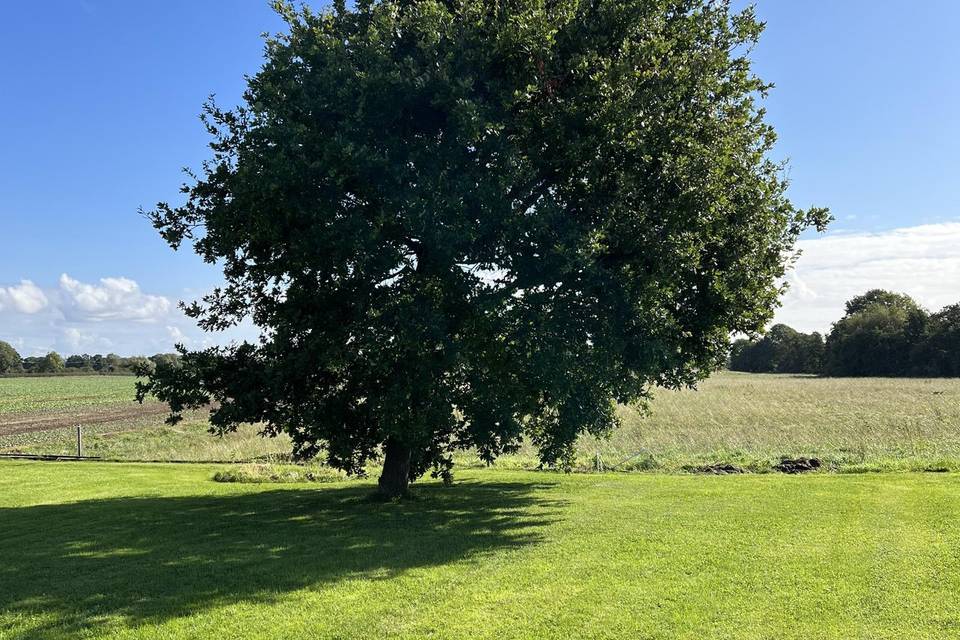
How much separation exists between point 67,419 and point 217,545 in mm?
57711

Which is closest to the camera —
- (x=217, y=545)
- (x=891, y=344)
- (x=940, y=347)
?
(x=217, y=545)

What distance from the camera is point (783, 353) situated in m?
160

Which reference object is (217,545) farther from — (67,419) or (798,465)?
(67,419)

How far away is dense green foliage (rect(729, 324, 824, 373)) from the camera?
481 feet

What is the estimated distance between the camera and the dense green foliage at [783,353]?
146 metres

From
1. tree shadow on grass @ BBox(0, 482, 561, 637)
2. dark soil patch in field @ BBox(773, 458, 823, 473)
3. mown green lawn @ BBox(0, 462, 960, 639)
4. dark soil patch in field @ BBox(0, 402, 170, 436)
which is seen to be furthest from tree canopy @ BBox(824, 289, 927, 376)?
tree shadow on grass @ BBox(0, 482, 561, 637)

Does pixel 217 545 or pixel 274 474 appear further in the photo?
pixel 274 474

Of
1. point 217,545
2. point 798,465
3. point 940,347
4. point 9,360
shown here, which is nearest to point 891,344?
point 940,347

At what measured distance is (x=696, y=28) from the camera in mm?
16734

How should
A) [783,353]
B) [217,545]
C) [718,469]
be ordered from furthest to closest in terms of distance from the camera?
[783,353] < [718,469] < [217,545]

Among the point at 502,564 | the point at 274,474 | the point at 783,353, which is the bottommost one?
the point at 274,474

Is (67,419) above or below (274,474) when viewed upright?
below

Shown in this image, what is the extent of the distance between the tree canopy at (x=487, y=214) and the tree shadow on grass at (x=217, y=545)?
2212 mm

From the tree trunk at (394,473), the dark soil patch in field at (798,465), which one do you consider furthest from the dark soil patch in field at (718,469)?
the tree trunk at (394,473)
